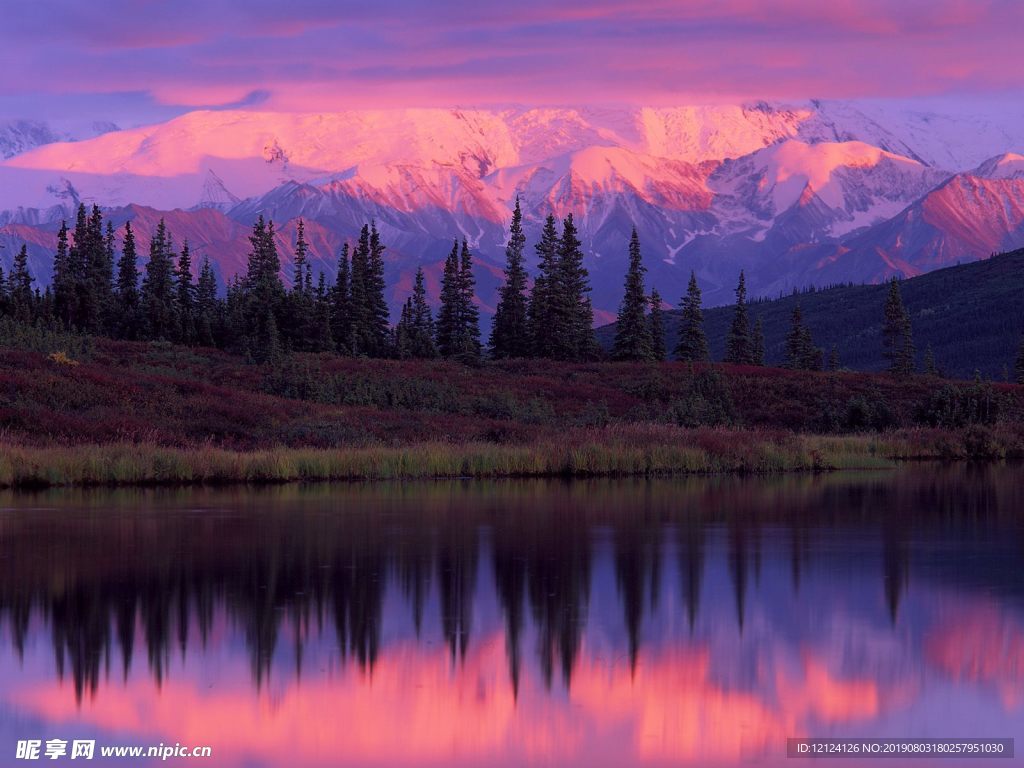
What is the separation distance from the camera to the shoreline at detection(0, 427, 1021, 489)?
135 ft

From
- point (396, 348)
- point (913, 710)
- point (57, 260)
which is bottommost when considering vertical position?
point (913, 710)

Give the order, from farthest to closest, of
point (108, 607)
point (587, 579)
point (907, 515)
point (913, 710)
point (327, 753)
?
point (907, 515) < point (587, 579) < point (108, 607) < point (913, 710) < point (327, 753)

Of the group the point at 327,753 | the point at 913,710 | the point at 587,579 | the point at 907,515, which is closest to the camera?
the point at 327,753

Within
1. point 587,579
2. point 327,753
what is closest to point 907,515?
point 587,579

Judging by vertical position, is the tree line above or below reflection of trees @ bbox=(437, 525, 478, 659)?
above

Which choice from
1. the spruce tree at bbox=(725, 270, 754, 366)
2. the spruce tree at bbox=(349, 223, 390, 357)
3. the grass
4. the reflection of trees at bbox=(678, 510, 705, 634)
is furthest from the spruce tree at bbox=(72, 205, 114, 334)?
the reflection of trees at bbox=(678, 510, 705, 634)

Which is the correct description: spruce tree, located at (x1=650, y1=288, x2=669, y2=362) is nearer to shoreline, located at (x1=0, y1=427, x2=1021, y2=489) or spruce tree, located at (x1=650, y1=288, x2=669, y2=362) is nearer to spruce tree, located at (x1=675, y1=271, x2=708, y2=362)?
spruce tree, located at (x1=675, y1=271, x2=708, y2=362)

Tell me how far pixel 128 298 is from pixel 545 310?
32556mm

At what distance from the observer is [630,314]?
98.4 metres

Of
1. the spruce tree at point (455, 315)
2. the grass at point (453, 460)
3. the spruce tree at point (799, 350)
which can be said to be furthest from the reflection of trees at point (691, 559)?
the spruce tree at point (799, 350)

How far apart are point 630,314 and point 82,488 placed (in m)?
62.1

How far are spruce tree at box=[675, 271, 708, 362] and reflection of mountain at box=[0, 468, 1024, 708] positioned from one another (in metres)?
61.4

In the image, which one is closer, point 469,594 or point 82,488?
point 469,594

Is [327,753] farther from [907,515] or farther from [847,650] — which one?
[907,515]
